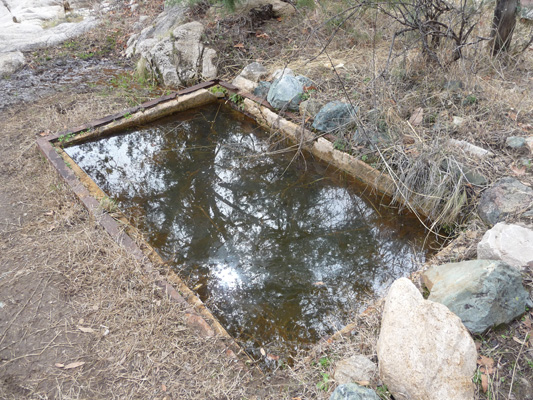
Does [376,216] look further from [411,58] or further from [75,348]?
[75,348]

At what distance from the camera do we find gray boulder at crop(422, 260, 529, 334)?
2404 millimetres

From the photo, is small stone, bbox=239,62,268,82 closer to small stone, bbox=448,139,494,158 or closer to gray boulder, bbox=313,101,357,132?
gray boulder, bbox=313,101,357,132

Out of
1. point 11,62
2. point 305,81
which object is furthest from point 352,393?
point 11,62

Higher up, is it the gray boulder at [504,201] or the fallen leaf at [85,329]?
the gray boulder at [504,201]

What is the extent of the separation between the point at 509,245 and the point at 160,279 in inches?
102

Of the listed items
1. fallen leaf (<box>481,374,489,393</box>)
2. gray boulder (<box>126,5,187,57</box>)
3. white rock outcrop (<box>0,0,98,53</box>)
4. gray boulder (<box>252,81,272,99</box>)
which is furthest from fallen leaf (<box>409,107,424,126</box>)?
white rock outcrop (<box>0,0,98,53</box>)

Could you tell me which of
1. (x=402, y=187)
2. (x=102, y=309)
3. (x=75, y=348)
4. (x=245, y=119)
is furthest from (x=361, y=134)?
(x=75, y=348)

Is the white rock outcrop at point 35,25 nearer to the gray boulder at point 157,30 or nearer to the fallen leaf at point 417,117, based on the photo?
the gray boulder at point 157,30

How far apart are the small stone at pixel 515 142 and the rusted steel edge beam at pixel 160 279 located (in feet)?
10.6

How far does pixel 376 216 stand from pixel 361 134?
38.3 inches

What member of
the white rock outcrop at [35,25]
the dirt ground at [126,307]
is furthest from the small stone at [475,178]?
the white rock outcrop at [35,25]

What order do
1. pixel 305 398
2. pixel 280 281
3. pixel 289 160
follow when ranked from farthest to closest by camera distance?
pixel 289 160
pixel 280 281
pixel 305 398

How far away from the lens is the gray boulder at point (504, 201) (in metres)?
3.22

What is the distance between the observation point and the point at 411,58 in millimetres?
5062
